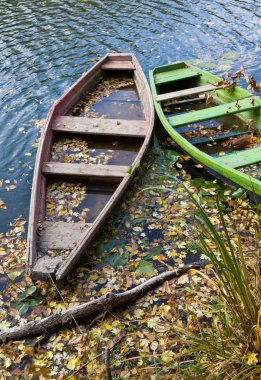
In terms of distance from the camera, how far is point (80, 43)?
10500 millimetres

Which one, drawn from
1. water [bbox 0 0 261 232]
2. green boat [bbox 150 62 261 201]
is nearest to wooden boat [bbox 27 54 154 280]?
green boat [bbox 150 62 261 201]

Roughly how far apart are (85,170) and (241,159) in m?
2.21

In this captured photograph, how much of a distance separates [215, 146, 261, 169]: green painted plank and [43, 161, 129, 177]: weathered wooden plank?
1390 mm

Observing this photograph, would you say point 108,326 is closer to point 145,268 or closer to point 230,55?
point 145,268

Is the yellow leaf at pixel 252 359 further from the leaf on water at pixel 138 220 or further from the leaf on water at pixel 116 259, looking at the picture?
the leaf on water at pixel 138 220

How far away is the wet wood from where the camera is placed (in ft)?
18.1

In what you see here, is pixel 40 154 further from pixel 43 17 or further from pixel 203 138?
pixel 43 17

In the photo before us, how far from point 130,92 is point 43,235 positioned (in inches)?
184

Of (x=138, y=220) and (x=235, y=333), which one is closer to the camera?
(x=235, y=333)

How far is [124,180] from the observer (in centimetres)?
518

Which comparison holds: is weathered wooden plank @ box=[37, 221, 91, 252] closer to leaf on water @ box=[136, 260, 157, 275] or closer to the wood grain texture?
leaf on water @ box=[136, 260, 157, 275]

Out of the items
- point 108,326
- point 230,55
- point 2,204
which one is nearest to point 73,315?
point 108,326

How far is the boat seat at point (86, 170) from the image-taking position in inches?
217

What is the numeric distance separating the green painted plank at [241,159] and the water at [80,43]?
120 inches
